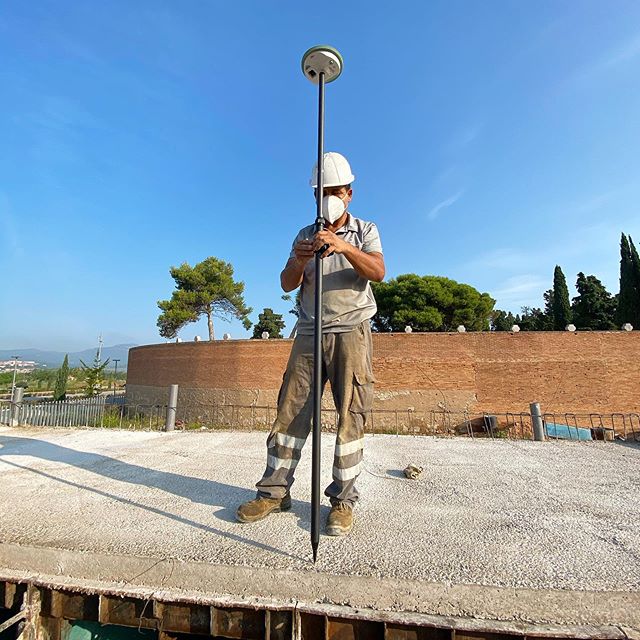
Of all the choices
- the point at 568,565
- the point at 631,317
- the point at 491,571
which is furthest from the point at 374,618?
the point at 631,317

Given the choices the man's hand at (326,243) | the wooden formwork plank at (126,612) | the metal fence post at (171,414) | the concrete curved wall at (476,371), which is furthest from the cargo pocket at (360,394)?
the concrete curved wall at (476,371)

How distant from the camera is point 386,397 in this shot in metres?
18.5

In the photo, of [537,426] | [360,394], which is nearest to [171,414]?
[360,394]

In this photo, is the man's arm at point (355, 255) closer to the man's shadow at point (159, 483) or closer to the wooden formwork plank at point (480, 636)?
the man's shadow at point (159, 483)

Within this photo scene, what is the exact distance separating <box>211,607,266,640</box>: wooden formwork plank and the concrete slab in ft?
0.17

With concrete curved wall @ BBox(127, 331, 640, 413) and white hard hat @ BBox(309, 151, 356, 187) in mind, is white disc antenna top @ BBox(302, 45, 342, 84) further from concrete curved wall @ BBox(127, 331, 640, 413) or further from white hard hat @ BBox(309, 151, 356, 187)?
concrete curved wall @ BBox(127, 331, 640, 413)

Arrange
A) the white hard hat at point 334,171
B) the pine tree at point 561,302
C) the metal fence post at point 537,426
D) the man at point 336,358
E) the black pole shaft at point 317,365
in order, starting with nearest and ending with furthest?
the black pole shaft at point 317,365
the man at point 336,358
the white hard hat at point 334,171
the metal fence post at point 537,426
the pine tree at point 561,302

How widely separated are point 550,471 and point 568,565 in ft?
6.04

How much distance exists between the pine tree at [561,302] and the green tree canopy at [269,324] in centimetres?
2339

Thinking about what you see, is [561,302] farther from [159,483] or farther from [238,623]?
[238,623]

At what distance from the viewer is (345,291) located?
220 centimetres

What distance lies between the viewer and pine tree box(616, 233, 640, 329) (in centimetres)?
2477

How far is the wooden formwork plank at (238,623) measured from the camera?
1385 mm

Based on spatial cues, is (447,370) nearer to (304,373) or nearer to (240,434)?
(240,434)
